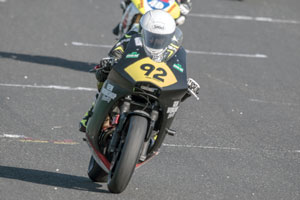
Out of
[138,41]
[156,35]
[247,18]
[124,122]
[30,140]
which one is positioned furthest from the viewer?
[247,18]

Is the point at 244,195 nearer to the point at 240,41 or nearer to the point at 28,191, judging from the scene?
the point at 28,191

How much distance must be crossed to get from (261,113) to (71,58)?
386cm

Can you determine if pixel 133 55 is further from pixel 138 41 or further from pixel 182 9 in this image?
pixel 182 9

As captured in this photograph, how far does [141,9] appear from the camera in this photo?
1003cm

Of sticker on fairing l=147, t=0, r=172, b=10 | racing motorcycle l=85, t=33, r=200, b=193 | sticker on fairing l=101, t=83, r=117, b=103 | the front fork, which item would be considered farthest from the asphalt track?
sticker on fairing l=147, t=0, r=172, b=10

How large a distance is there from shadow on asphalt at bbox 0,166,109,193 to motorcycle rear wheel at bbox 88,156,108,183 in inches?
2.6

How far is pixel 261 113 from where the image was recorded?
9797 mm

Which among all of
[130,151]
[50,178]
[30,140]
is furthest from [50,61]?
[130,151]

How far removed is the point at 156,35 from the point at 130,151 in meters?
1.18

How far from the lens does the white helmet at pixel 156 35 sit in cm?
600

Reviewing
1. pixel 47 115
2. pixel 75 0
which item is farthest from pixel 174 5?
pixel 75 0

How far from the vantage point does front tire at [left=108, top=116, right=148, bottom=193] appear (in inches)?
215

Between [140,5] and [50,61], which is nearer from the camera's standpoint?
[140,5]

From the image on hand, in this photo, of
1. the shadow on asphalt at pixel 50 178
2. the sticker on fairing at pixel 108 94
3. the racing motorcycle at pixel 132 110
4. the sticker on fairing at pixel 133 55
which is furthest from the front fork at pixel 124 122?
the shadow on asphalt at pixel 50 178
